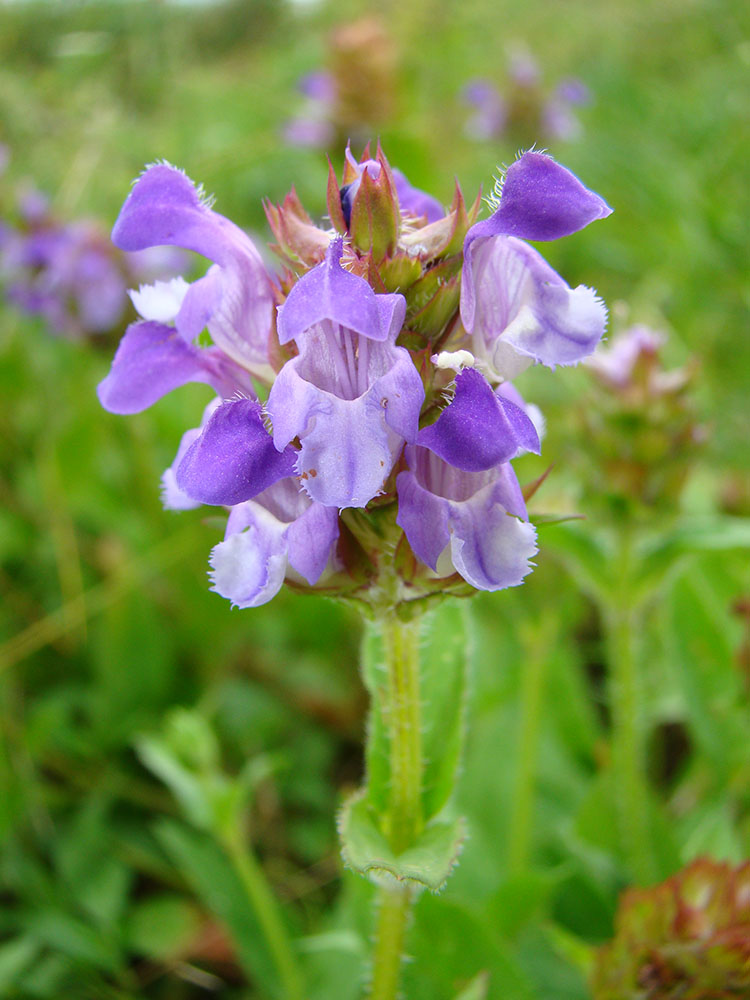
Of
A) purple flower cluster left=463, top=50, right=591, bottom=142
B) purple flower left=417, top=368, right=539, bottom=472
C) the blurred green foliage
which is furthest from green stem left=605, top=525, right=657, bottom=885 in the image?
purple flower cluster left=463, top=50, right=591, bottom=142

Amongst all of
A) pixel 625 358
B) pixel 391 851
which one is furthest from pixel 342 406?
pixel 625 358

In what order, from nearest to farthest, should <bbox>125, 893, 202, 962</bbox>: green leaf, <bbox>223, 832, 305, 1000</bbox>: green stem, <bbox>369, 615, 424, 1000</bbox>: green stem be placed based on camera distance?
<bbox>369, 615, 424, 1000</bbox>: green stem → <bbox>223, 832, 305, 1000</bbox>: green stem → <bbox>125, 893, 202, 962</bbox>: green leaf

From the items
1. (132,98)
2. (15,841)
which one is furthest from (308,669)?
(132,98)

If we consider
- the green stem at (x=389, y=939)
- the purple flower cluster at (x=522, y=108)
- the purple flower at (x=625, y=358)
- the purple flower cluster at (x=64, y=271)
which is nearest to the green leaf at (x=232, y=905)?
the green stem at (x=389, y=939)

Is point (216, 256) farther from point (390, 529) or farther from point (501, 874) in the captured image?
point (501, 874)

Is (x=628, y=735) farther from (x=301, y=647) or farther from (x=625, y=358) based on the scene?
(x=301, y=647)

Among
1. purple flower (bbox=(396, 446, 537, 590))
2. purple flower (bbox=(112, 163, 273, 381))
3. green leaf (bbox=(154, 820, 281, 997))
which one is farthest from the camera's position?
green leaf (bbox=(154, 820, 281, 997))

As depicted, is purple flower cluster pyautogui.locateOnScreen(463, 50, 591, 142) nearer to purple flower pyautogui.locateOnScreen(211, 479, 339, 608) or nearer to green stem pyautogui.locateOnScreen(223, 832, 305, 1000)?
green stem pyautogui.locateOnScreen(223, 832, 305, 1000)
